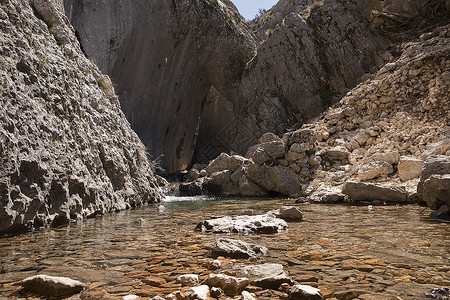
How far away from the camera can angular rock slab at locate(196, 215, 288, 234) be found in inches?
191

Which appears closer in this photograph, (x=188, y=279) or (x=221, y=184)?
(x=188, y=279)

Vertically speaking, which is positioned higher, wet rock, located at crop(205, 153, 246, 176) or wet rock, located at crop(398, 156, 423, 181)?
wet rock, located at crop(205, 153, 246, 176)

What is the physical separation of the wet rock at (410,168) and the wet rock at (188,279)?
8.10 meters

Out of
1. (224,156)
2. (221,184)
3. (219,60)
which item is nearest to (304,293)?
(221,184)

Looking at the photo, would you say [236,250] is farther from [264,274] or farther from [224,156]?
[224,156]

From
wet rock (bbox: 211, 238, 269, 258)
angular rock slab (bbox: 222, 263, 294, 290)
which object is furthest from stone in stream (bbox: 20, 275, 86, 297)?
wet rock (bbox: 211, 238, 269, 258)

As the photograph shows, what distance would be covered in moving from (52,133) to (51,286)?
4.13m

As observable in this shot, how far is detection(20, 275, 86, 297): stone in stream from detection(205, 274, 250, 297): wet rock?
0.96m

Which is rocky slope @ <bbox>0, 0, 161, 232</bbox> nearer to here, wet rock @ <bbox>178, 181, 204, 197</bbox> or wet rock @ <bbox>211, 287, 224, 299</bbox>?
wet rock @ <bbox>211, 287, 224, 299</bbox>

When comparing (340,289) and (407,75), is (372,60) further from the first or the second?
(340,289)

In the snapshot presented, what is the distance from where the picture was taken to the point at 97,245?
4.16 meters

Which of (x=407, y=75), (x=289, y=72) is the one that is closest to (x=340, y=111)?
(x=407, y=75)

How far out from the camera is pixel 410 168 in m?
9.19

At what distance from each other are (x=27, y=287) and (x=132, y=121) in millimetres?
19576
